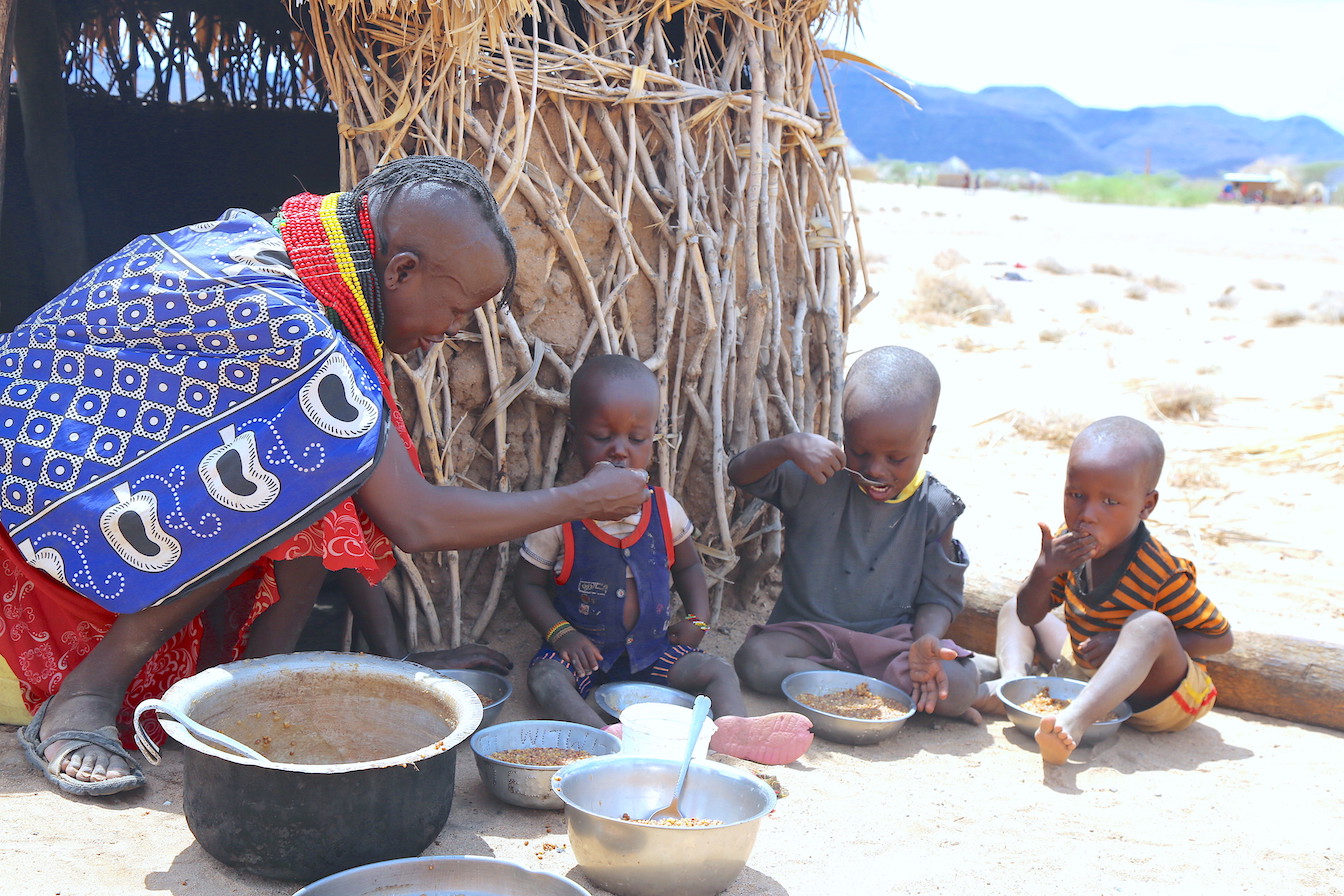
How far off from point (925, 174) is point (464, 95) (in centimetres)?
5826

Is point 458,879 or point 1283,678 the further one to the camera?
point 1283,678

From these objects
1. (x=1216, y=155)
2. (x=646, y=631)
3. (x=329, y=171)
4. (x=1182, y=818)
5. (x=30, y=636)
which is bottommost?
(x=1182, y=818)

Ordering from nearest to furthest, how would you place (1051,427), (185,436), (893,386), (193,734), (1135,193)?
(193,734), (185,436), (893,386), (1051,427), (1135,193)

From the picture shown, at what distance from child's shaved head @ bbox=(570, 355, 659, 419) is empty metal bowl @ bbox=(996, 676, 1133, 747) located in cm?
131

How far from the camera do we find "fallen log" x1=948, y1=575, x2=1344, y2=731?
329 cm

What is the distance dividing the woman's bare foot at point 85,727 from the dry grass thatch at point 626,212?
0.96 meters

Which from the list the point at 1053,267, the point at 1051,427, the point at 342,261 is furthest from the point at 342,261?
the point at 1053,267

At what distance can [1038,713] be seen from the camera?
308 cm

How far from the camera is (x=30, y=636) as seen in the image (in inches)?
94.2

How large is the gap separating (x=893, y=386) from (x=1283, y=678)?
1454 mm

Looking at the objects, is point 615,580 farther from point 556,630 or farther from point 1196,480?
point 1196,480

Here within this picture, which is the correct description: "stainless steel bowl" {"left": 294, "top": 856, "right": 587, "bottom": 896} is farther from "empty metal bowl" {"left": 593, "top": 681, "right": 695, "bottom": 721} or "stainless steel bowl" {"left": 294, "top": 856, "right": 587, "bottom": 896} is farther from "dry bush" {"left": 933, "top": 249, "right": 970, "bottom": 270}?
"dry bush" {"left": 933, "top": 249, "right": 970, "bottom": 270}

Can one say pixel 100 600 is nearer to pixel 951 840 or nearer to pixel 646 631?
pixel 646 631

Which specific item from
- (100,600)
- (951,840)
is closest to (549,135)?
(100,600)
